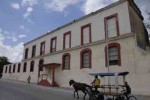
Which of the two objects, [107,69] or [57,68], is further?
[57,68]

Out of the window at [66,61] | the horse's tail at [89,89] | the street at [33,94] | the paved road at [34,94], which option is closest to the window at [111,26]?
the window at [66,61]

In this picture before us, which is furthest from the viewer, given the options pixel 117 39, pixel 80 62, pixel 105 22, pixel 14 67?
pixel 14 67

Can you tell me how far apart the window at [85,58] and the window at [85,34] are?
1503 mm

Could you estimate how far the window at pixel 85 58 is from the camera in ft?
77.5

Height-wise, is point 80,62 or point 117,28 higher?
point 117,28

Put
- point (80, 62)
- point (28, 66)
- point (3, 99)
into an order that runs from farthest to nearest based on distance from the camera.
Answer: point (28, 66), point (80, 62), point (3, 99)

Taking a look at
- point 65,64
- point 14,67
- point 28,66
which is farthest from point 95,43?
point 14,67

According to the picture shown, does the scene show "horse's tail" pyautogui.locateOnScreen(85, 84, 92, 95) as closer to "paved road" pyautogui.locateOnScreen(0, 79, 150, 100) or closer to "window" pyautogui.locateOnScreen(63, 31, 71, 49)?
"paved road" pyautogui.locateOnScreen(0, 79, 150, 100)

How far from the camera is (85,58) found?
24531 millimetres

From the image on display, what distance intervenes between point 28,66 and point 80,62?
728 inches

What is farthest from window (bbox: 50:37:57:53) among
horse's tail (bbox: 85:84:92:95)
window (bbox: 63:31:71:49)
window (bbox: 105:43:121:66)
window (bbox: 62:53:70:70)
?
horse's tail (bbox: 85:84:92:95)

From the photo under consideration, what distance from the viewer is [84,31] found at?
25859 mm

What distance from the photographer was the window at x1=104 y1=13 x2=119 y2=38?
70.5 ft

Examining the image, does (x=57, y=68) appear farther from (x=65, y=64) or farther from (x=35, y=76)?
(x=35, y=76)
